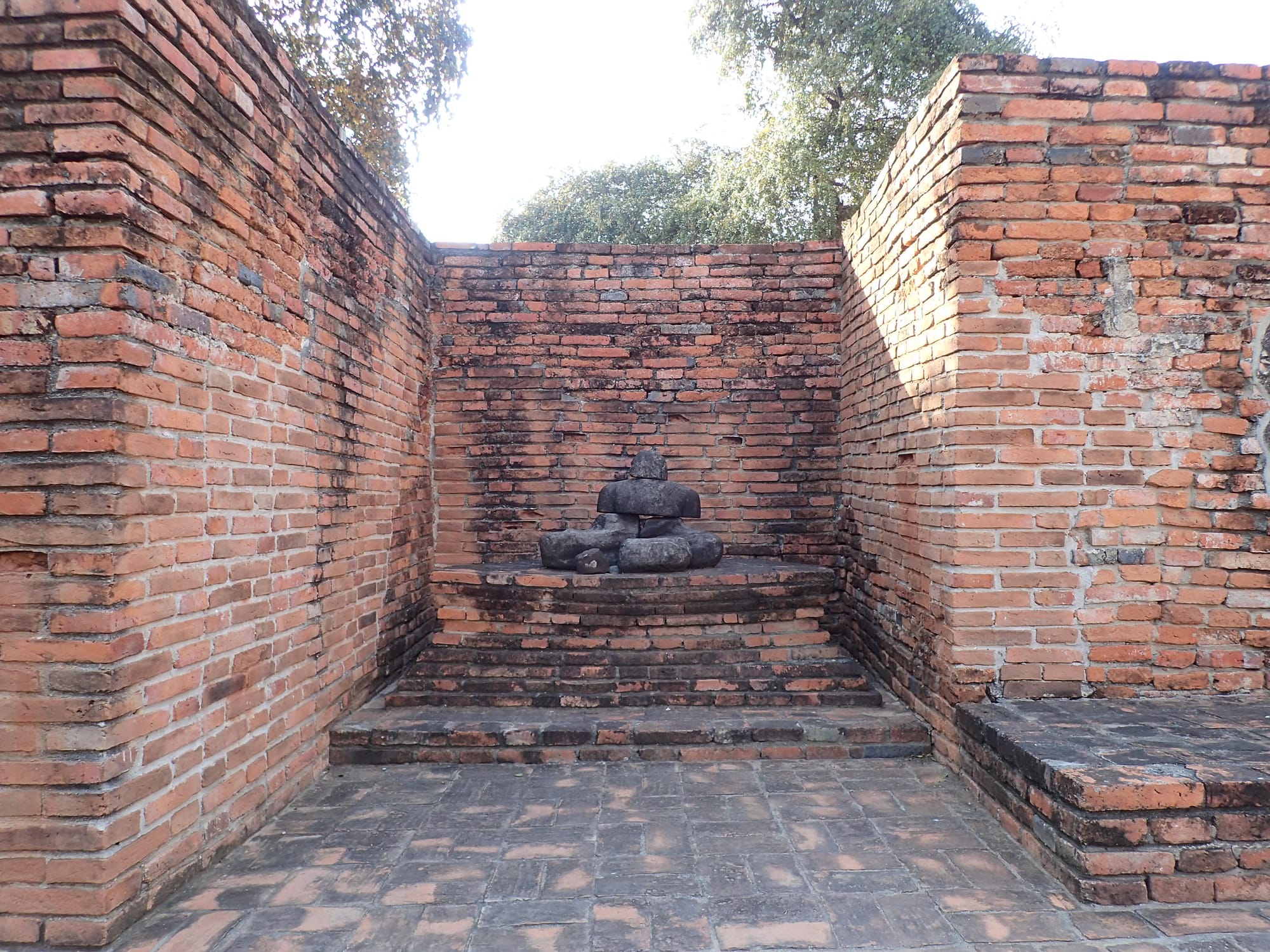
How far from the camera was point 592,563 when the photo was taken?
475 centimetres

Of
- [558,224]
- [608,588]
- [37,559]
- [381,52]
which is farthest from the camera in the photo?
[558,224]

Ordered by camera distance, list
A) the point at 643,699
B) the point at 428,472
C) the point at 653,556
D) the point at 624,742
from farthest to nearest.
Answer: the point at 428,472 < the point at 653,556 < the point at 643,699 < the point at 624,742

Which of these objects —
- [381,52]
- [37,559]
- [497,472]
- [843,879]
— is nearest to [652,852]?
[843,879]

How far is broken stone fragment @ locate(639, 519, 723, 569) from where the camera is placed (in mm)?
4952

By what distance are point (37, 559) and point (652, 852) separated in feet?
7.98

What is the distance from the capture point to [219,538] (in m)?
2.69

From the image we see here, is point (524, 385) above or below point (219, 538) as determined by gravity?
above

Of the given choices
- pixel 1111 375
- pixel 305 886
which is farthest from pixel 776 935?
pixel 1111 375

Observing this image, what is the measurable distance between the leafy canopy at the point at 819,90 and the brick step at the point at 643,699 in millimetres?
8979

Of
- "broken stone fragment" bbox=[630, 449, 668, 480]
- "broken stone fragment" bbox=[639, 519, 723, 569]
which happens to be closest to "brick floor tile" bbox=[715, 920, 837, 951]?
"broken stone fragment" bbox=[639, 519, 723, 569]

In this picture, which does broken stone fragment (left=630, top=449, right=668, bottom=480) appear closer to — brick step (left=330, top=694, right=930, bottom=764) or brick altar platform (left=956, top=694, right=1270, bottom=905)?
brick step (left=330, top=694, right=930, bottom=764)

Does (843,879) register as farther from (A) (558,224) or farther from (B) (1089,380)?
(A) (558,224)

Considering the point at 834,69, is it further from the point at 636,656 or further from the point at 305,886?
the point at 305,886

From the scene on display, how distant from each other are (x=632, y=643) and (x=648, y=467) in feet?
4.51
